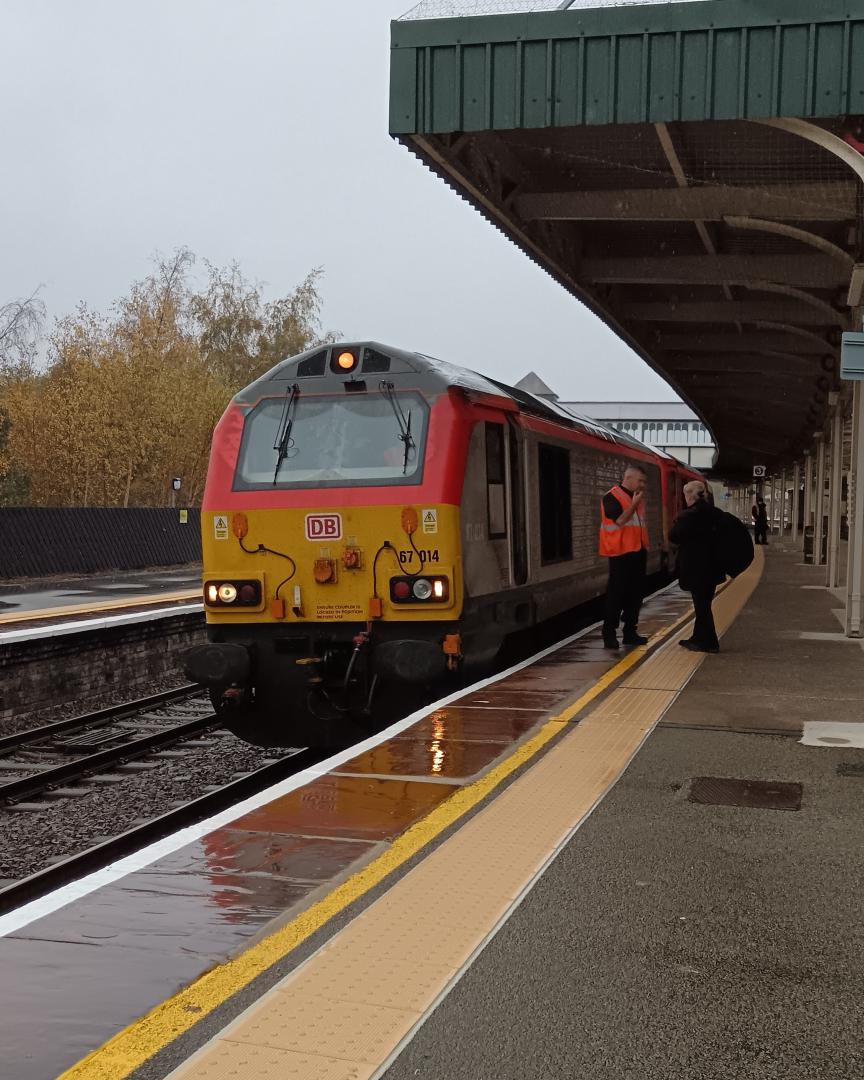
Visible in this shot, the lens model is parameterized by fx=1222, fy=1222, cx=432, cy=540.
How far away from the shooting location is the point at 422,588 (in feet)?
28.4

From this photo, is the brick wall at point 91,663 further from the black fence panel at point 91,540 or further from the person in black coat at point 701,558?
the black fence panel at point 91,540

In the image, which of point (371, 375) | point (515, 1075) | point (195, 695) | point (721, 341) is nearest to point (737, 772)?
point (515, 1075)

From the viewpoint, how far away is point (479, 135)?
12047mm

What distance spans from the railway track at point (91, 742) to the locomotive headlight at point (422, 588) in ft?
10.5

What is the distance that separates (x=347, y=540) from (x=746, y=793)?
12.8 feet

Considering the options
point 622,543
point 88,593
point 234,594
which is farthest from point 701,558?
point 88,593

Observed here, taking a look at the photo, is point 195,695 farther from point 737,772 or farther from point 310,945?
point 310,945

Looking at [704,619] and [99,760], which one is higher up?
[704,619]

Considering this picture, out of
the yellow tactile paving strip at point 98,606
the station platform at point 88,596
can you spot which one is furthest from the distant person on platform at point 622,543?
the yellow tactile paving strip at point 98,606

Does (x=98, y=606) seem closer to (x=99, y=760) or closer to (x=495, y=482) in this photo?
(x=99, y=760)

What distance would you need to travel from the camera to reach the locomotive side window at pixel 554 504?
10953mm

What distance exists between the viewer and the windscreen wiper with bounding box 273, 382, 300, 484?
9.22 metres

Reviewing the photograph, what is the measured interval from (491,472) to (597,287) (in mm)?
8927

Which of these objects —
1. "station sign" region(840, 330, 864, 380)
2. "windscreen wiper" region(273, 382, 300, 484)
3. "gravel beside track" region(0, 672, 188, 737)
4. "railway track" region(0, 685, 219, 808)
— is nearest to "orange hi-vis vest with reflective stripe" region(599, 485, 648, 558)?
"station sign" region(840, 330, 864, 380)
